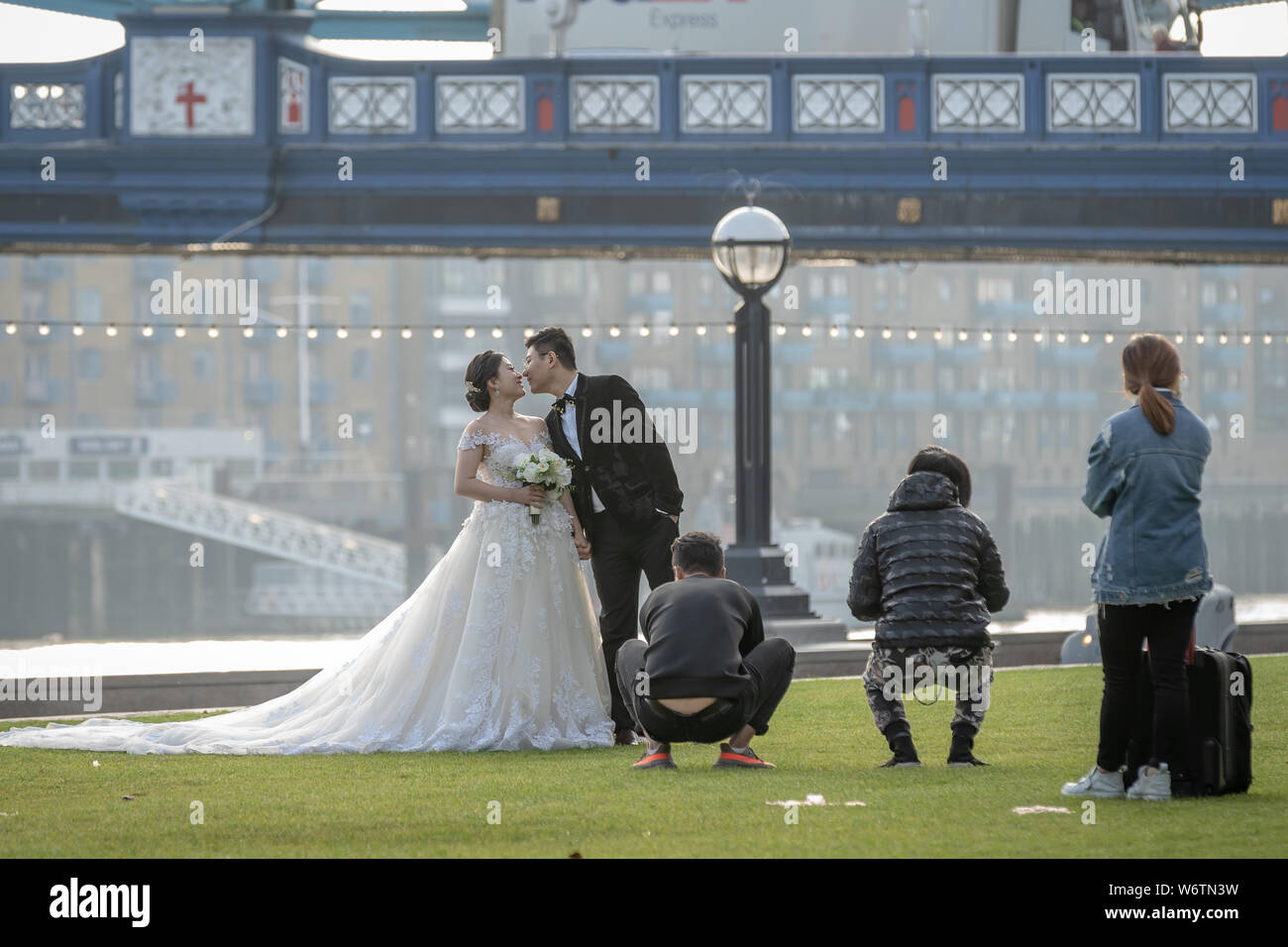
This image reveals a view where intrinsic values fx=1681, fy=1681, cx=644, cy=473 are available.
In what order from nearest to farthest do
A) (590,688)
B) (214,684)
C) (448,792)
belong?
(448,792) < (590,688) < (214,684)

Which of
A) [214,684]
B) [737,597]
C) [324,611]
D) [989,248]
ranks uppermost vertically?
[989,248]

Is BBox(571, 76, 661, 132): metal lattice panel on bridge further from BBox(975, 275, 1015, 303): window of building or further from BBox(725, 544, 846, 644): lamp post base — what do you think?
BBox(975, 275, 1015, 303): window of building

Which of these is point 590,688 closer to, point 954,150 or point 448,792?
point 448,792

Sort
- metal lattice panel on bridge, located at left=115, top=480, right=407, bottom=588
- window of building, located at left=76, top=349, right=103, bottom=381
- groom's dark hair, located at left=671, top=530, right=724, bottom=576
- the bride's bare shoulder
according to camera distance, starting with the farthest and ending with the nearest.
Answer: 1. window of building, located at left=76, top=349, right=103, bottom=381
2. metal lattice panel on bridge, located at left=115, top=480, right=407, bottom=588
3. the bride's bare shoulder
4. groom's dark hair, located at left=671, top=530, right=724, bottom=576

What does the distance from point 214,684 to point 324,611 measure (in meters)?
53.3

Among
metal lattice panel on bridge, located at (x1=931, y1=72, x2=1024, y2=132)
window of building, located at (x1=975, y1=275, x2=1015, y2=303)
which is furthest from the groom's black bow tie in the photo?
window of building, located at (x1=975, y1=275, x2=1015, y2=303)

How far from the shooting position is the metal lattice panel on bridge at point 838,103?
15.4m

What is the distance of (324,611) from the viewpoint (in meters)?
62.0

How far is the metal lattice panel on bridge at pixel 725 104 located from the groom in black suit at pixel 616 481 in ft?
27.5

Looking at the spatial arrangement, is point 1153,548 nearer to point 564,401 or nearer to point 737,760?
point 737,760

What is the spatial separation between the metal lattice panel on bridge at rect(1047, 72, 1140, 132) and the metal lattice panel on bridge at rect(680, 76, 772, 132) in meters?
2.66

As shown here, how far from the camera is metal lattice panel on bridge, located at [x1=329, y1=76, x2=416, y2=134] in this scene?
15.3 m

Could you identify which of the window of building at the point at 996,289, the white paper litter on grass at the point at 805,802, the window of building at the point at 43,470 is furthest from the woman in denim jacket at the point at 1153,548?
the window of building at the point at 996,289
